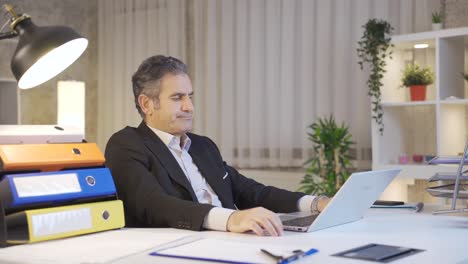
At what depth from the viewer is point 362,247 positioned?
5.39 ft

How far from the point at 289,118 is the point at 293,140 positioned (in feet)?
0.56

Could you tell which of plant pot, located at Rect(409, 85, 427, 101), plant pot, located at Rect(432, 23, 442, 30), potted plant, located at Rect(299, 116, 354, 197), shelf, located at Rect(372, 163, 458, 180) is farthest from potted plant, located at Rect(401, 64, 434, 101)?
potted plant, located at Rect(299, 116, 354, 197)

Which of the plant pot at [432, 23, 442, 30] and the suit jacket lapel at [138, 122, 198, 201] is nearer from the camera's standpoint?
the suit jacket lapel at [138, 122, 198, 201]

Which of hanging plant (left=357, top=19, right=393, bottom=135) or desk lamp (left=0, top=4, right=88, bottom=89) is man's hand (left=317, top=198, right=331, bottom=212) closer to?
desk lamp (left=0, top=4, right=88, bottom=89)

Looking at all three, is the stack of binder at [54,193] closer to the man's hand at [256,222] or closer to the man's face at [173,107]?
the man's hand at [256,222]

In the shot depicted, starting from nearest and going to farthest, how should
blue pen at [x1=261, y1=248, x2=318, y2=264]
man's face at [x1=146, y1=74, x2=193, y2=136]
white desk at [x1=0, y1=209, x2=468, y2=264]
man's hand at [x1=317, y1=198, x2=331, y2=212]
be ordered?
blue pen at [x1=261, y1=248, x2=318, y2=264] → white desk at [x1=0, y1=209, x2=468, y2=264] → man's hand at [x1=317, y1=198, x2=331, y2=212] → man's face at [x1=146, y1=74, x2=193, y2=136]

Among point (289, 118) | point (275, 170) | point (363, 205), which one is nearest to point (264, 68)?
point (289, 118)

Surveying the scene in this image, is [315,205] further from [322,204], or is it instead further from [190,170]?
[190,170]

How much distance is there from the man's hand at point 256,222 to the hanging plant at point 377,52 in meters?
2.51

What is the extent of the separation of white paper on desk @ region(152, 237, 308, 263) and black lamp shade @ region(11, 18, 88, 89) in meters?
0.72

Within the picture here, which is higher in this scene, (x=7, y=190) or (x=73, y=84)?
(x=73, y=84)

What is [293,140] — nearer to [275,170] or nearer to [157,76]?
[275,170]

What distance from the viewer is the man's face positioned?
2598mm

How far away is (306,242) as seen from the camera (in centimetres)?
175
